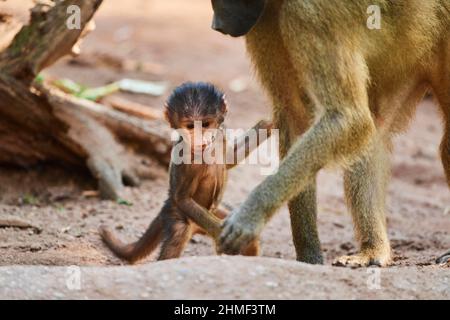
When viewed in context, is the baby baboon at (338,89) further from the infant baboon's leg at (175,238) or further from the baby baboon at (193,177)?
the infant baboon's leg at (175,238)

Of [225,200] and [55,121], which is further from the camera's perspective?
[225,200]

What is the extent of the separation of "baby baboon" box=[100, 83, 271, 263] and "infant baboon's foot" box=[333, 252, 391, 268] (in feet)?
1.90

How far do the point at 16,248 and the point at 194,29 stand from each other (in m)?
9.87

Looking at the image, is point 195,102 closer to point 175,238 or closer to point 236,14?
point 236,14

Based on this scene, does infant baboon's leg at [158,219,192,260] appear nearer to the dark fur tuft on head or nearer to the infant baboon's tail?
the infant baboon's tail

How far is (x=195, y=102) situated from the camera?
540cm

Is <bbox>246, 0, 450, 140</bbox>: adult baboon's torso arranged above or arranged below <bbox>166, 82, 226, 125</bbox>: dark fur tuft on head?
above

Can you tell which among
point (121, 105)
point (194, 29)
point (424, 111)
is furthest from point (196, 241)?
point (194, 29)

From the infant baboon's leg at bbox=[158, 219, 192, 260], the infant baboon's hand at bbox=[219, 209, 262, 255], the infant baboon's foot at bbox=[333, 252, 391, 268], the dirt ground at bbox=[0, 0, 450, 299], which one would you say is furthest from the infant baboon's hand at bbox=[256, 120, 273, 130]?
the infant baboon's hand at bbox=[219, 209, 262, 255]

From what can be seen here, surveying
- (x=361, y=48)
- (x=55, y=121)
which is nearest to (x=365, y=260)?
(x=361, y=48)

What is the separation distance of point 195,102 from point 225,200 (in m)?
2.57

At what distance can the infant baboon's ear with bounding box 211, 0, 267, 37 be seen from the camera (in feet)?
16.6
